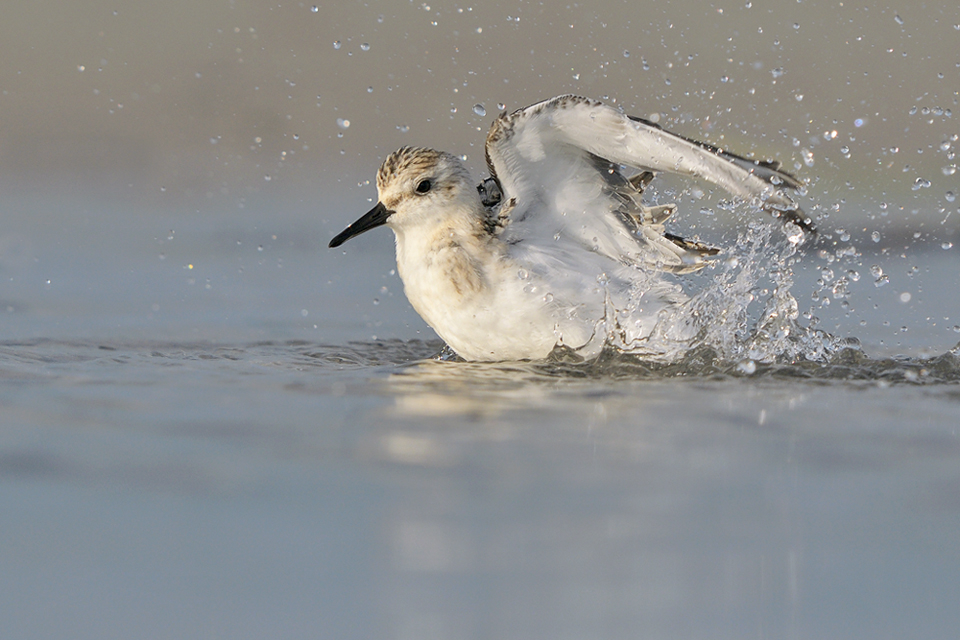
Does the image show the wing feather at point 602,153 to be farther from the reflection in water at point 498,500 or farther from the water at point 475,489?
the reflection in water at point 498,500

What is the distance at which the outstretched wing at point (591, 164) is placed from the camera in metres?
4.95

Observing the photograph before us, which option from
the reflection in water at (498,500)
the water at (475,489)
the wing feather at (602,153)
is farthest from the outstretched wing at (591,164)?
the reflection in water at (498,500)

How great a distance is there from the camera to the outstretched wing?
495 centimetres

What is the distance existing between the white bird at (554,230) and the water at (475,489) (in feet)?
0.63

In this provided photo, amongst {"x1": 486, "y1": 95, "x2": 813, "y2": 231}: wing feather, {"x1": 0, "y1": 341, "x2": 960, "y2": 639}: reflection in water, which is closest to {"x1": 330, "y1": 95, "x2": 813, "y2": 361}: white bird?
{"x1": 486, "y1": 95, "x2": 813, "y2": 231}: wing feather

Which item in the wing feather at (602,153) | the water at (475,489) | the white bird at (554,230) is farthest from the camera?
the white bird at (554,230)

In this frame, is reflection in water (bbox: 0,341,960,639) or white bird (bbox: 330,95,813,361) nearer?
reflection in water (bbox: 0,341,960,639)

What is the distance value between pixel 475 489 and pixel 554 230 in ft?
8.45

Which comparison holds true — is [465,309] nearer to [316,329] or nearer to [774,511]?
[316,329]

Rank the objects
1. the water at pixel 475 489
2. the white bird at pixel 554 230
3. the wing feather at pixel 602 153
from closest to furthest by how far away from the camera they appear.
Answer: the water at pixel 475 489 < the wing feather at pixel 602 153 < the white bird at pixel 554 230

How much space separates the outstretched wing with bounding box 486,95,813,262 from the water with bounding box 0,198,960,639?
49 centimetres

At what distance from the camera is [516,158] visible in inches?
207

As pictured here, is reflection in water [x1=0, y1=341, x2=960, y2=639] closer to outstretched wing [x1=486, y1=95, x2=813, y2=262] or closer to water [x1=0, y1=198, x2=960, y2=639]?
water [x1=0, y1=198, x2=960, y2=639]

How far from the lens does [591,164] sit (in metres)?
5.29
